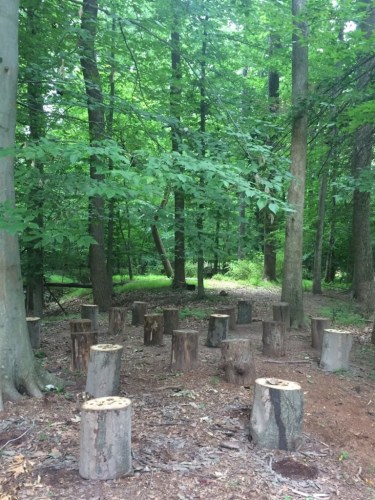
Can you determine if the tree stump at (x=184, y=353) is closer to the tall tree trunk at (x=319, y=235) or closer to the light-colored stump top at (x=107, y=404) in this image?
the light-colored stump top at (x=107, y=404)

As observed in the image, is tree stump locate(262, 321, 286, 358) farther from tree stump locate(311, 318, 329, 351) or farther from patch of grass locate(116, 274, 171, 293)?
patch of grass locate(116, 274, 171, 293)

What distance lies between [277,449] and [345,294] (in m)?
11.9

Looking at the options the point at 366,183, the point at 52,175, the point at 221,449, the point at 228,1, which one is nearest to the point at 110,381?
the point at 221,449

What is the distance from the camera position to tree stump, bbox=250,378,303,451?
3.77m

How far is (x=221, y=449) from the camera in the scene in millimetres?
3713

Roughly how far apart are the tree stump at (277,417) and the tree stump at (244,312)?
17.9 ft

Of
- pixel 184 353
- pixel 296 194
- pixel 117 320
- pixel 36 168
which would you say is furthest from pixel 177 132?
pixel 117 320

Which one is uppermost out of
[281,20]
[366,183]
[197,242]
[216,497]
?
[281,20]

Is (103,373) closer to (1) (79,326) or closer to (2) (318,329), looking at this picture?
(1) (79,326)

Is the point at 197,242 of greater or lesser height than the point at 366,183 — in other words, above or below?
below

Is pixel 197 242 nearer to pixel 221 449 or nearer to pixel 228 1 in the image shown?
pixel 228 1

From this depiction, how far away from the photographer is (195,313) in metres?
10.3

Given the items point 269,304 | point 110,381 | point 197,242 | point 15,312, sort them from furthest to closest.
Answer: point 269,304 < point 197,242 < point 110,381 < point 15,312

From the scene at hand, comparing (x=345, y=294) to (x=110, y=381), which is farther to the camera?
(x=345, y=294)
